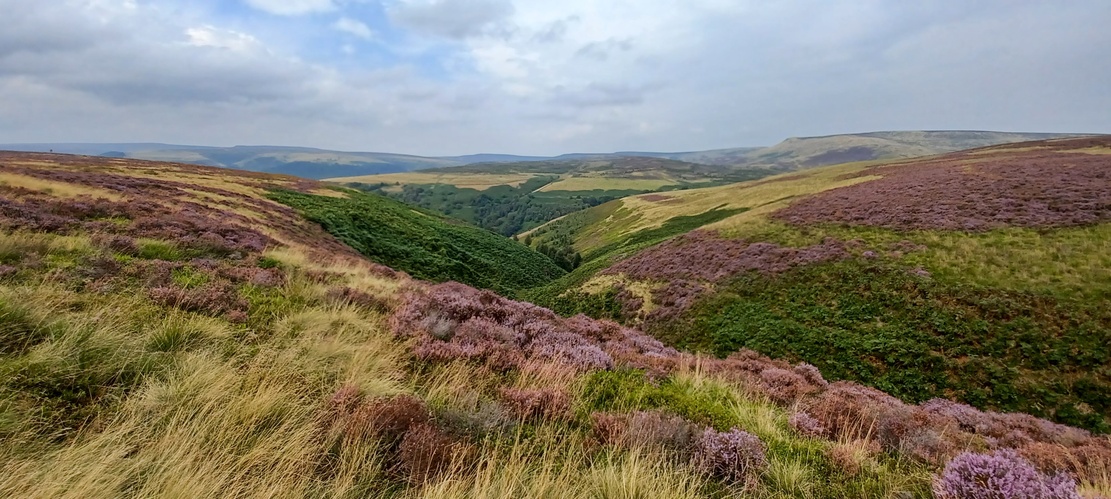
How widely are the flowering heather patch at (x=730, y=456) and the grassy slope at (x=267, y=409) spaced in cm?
13

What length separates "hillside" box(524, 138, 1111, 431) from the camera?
49.9 ft

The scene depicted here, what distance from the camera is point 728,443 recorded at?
169 inches

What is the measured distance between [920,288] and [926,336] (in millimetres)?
4388

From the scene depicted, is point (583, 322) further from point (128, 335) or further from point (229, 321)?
point (128, 335)

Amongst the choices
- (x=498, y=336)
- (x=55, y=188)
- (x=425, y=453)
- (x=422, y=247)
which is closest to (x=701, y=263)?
(x=422, y=247)

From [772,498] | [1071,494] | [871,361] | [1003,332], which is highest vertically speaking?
[1071,494]

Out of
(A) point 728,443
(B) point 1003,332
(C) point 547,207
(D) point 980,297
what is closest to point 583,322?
(A) point 728,443

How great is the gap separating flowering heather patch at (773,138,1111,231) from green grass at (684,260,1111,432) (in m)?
9.88

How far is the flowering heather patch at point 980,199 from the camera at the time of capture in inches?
1035

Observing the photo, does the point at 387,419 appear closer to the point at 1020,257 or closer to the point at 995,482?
the point at 995,482

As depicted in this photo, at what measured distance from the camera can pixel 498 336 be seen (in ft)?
24.9

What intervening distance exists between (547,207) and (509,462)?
546 ft

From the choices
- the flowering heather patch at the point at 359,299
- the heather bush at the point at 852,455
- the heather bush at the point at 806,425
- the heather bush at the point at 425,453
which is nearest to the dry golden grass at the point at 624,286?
the flowering heather patch at the point at 359,299

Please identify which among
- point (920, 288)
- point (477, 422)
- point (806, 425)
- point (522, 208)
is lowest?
point (522, 208)
